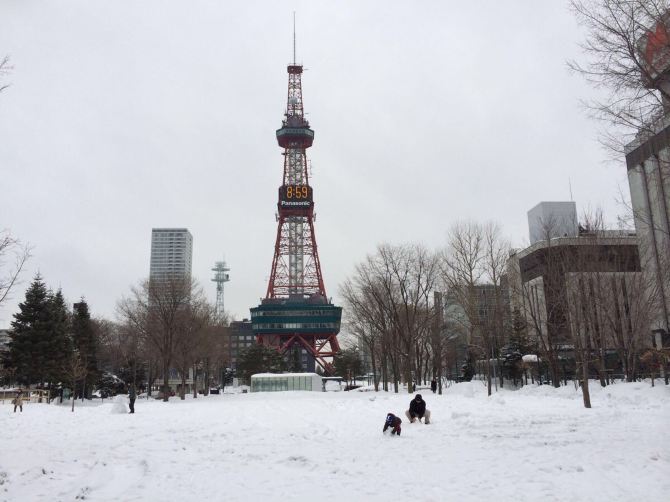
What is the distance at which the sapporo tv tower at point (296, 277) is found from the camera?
327ft

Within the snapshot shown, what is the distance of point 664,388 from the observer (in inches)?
→ 871

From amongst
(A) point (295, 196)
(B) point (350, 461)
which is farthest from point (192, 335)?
(A) point (295, 196)

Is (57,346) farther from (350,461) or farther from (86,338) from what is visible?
(350,461)

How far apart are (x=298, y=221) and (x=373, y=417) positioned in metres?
86.9

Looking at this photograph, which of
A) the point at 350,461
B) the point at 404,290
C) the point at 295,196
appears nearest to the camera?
the point at 350,461

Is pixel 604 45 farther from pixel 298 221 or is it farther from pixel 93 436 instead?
pixel 298 221

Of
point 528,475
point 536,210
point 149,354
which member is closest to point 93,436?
point 528,475

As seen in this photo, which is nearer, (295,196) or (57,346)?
(57,346)

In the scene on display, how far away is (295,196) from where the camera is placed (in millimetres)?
104688

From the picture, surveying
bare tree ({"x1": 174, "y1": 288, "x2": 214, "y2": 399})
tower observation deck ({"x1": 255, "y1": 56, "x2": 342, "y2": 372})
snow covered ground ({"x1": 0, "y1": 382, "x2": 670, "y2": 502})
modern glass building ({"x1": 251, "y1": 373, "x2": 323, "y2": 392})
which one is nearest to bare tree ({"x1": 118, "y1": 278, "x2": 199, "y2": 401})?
bare tree ({"x1": 174, "y1": 288, "x2": 214, "y2": 399})

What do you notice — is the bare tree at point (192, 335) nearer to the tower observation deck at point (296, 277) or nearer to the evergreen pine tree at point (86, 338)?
the evergreen pine tree at point (86, 338)

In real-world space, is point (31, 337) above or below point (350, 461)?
above

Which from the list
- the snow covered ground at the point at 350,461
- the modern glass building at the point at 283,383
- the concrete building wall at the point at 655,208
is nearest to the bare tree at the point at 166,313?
the modern glass building at the point at 283,383

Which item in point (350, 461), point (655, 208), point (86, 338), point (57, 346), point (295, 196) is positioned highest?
point (295, 196)
